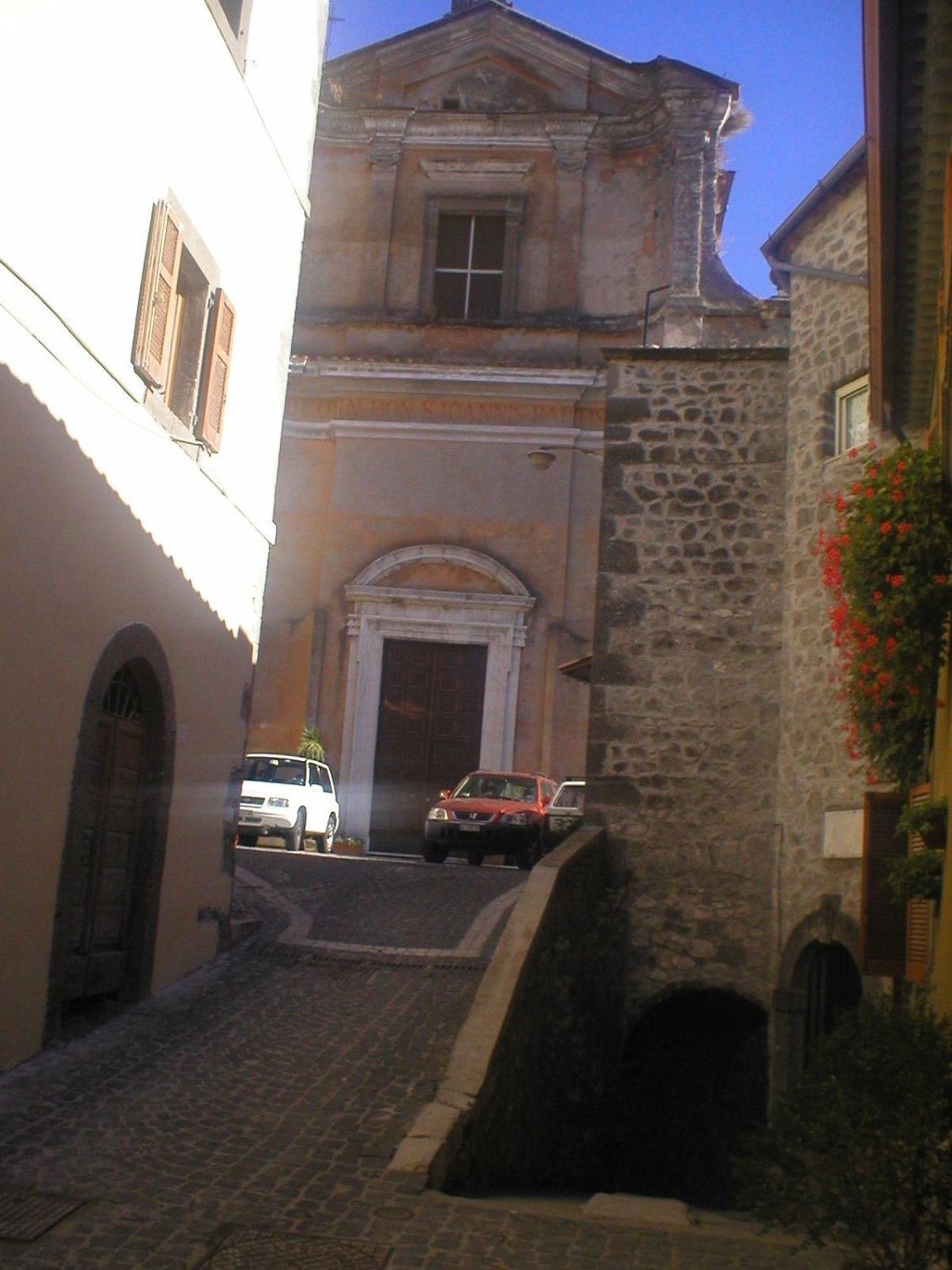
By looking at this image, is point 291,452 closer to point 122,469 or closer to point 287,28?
point 287,28

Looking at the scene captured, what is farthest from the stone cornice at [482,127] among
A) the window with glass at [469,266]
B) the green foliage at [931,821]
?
the green foliage at [931,821]

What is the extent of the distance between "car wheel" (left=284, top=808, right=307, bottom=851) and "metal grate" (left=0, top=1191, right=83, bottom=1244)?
12.5m

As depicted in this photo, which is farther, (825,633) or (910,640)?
(825,633)

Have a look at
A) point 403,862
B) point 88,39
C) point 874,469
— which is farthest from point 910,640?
point 403,862

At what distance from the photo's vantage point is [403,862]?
17141 mm

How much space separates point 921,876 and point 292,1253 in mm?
4311

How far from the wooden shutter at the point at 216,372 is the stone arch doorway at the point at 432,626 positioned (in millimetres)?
12077

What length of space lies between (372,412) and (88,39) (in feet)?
50.8

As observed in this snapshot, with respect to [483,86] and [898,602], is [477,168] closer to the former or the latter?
[483,86]

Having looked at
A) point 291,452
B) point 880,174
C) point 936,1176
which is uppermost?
point 291,452

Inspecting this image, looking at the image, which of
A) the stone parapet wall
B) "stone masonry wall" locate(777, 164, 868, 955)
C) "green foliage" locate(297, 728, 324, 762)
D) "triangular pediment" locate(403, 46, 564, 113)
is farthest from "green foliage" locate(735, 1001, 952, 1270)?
"triangular pediment" locate(403, 46, 564, 113)

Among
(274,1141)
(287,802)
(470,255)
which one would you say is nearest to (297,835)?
(287,802)

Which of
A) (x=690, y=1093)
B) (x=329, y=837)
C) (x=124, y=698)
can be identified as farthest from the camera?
(x=329, y=837)

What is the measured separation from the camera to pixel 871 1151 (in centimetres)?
538
